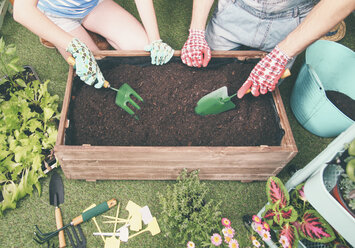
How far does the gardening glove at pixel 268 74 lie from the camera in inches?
49.4

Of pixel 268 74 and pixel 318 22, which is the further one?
pixel 268 74

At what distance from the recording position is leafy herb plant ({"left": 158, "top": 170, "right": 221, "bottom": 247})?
1.22m

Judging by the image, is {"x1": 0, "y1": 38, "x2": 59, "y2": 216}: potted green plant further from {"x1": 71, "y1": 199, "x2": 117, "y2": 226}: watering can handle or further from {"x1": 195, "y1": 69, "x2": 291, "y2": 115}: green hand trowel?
{"x1": 195, "y1": 69, "x2": 291, "y2": 115}: green hand trowel

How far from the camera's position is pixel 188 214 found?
4.26 ft

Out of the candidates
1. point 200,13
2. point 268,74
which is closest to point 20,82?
point 200,13

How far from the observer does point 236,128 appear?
4.30ft

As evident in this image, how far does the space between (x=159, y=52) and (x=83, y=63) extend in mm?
381

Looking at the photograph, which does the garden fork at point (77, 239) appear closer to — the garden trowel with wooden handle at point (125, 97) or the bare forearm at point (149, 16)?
the garden trowel with wooden handle at point (125, 97)

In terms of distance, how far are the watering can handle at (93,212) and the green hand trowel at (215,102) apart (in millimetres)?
663

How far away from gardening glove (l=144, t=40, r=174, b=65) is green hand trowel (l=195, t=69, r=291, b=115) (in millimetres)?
312

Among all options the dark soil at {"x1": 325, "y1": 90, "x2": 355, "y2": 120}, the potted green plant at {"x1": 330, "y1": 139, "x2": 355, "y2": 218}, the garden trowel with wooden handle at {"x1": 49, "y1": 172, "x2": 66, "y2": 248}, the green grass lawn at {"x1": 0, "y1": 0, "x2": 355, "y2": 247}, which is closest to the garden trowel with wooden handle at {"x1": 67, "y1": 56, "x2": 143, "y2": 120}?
the green grass lawn at {"x1": 0, "y1": 0, "x2": 355, "y2": 247}

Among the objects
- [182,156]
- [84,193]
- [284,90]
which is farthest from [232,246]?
[284,90]

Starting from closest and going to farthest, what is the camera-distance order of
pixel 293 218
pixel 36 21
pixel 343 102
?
pixel 293 218, pixel 36 21, pixel 343 102

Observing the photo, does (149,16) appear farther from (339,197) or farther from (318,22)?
(339,197)
